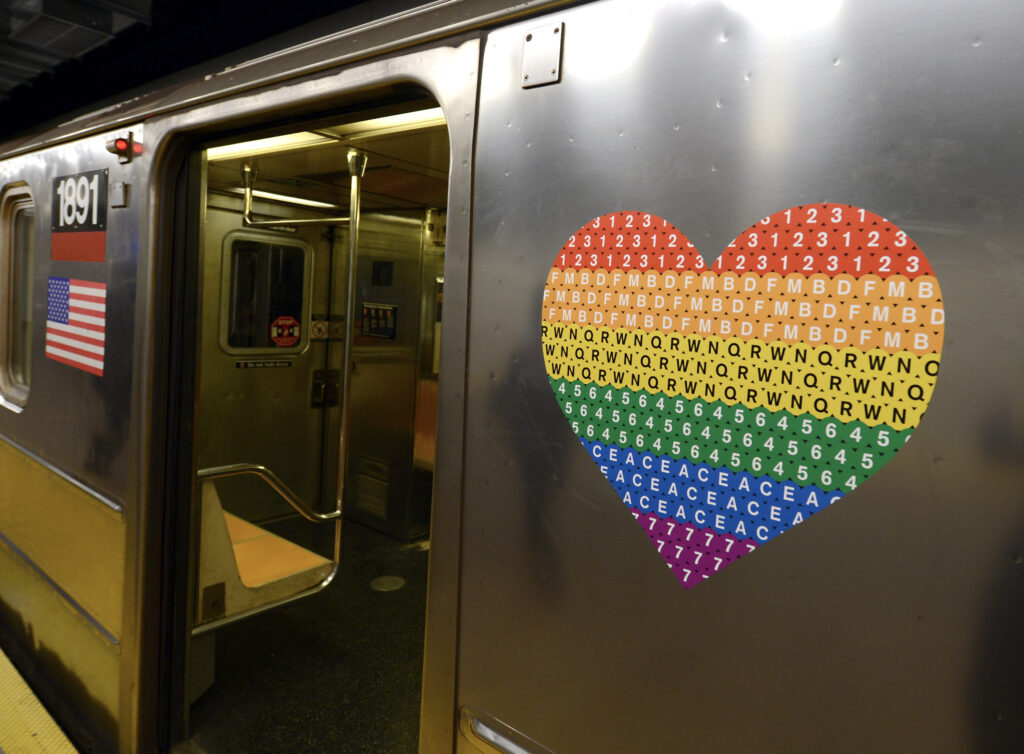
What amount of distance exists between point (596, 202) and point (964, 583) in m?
0.74

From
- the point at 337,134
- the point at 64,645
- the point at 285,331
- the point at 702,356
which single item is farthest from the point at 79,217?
the point at 702,356

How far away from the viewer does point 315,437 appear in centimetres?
524

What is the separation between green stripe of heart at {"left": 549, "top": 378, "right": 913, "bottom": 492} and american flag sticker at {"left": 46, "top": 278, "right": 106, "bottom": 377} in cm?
204

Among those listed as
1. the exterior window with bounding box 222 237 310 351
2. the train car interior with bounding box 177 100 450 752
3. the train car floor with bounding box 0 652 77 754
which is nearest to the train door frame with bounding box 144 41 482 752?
the train car interior with bounding box 177 100 450 752

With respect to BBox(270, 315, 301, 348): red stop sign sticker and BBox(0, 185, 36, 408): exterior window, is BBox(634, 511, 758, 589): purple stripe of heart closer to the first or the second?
BBox(0, 185, 36, 408): exterior window

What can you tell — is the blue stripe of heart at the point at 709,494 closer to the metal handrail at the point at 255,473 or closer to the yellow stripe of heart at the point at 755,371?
the yellow stripe of heart at the point at 755,371

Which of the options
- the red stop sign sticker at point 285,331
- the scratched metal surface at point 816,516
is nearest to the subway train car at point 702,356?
the scratched metal surface at point 816,516

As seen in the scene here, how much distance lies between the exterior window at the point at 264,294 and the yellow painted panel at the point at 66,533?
1.64m

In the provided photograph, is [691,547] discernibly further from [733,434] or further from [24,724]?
[24,724]

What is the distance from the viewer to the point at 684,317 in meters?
1.07

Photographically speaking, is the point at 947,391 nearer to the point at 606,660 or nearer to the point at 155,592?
the point at 606,660

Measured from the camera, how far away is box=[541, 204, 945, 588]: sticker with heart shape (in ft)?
2.91

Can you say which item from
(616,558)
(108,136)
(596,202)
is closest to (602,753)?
(616,558)

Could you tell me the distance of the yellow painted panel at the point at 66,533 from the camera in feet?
8.16
